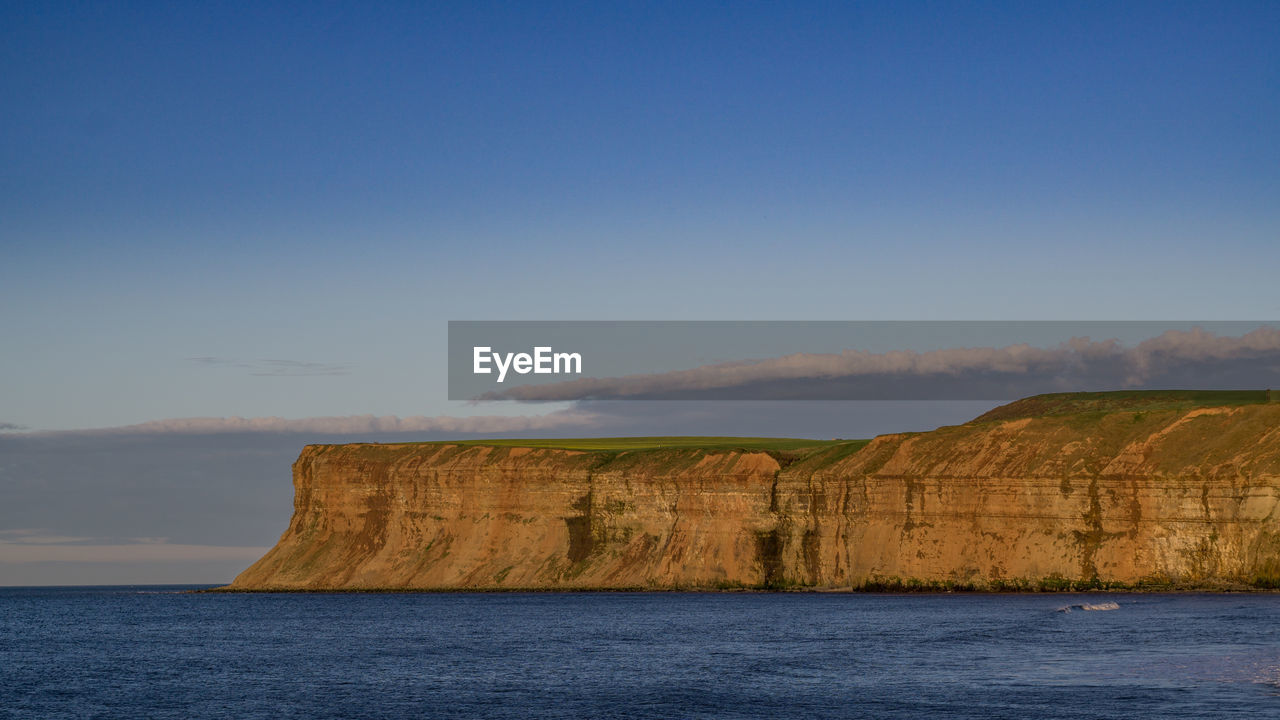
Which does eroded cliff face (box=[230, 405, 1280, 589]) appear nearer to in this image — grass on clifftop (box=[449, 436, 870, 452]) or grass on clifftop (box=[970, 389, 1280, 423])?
grass on clifftop (box=[449, 436, 870, 452])

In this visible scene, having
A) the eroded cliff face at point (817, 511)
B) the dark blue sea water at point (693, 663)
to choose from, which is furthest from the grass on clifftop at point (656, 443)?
the dark blue sea water at point (693, 663)

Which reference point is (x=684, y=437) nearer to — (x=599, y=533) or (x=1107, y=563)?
(x=599, y=533)

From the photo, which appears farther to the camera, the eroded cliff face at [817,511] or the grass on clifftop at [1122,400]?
the grass on clifftop at [1122,400]

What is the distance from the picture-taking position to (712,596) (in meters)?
121

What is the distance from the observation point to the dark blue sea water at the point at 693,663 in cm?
4572

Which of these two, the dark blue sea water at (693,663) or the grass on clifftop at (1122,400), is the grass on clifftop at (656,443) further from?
the dark blue sea water at (693,663)

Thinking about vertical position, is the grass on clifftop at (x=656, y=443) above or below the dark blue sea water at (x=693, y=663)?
above

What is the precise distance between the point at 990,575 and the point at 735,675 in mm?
64519

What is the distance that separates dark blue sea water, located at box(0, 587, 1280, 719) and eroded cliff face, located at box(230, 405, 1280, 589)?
7664 mm

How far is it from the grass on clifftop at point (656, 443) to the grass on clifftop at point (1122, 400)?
2193 cm

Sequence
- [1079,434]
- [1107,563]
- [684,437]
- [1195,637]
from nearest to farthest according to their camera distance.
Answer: [1195,637] → [1107,563] → [1079,434] → [684,437]

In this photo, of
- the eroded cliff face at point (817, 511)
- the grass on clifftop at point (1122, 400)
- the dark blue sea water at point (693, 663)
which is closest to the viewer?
the dark blue sea water at point (693, 663)

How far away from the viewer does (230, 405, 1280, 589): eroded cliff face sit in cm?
10494

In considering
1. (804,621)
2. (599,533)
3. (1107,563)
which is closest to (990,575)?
(1107,563)
